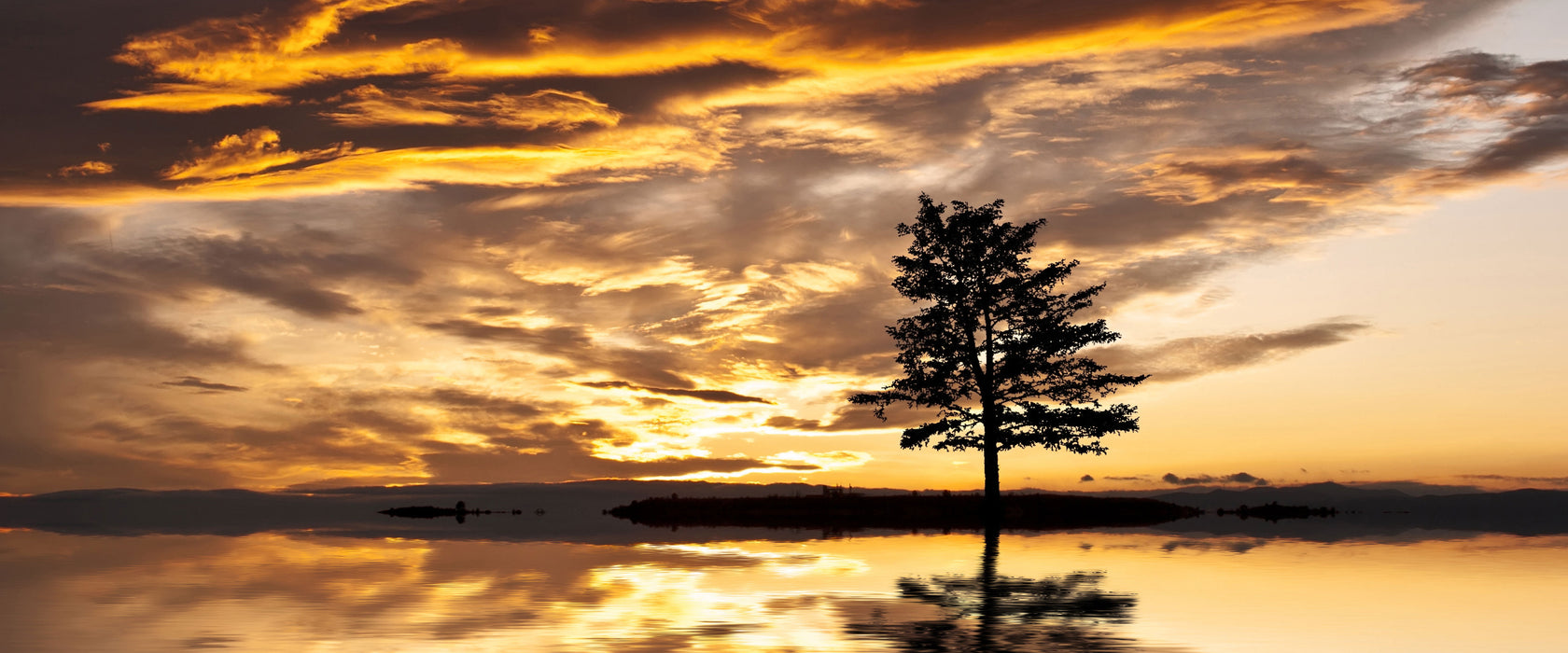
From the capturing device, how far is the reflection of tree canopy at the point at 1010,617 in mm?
14156

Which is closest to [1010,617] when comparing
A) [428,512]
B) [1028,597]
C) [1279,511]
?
[1028,597]

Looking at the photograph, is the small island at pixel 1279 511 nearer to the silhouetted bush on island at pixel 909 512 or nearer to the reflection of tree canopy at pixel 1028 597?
the silhouetted bush on island at pixel 909 512

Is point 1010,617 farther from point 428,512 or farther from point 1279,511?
point 428,512

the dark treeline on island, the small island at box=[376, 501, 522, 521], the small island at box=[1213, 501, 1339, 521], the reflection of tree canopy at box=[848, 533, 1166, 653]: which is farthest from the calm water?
the small island at box=[376, 501, 522, 521]

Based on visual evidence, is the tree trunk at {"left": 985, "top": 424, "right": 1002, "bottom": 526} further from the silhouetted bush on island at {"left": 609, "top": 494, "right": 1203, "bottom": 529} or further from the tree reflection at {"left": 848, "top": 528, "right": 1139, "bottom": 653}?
the tree reflection at {"left": 848, "top": 528, "right": 1139, "bottom": 653}

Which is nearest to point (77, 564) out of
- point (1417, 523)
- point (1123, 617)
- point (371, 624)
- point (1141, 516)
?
point (371, 624)

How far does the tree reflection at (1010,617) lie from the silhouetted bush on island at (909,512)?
80.4 ft

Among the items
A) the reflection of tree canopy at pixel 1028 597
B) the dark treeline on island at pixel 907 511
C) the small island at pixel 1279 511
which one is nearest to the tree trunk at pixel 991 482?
the dark treeline on island at pixel 907 511

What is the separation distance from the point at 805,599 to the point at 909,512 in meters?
30.8

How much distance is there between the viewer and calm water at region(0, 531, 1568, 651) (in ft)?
48.6

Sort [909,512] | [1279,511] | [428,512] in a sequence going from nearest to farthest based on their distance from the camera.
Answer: [909,512] → [1279,511] → [428,512]

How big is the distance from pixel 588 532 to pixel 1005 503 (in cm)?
1820

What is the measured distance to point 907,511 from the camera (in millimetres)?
49094

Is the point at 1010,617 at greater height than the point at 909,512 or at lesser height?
lesser
